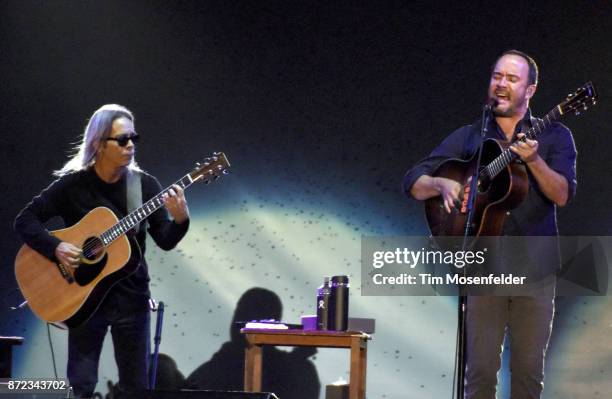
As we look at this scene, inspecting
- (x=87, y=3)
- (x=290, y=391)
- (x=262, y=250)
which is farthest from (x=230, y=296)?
(x=87, y=3)

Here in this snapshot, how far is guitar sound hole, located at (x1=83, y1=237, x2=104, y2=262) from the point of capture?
15.4 ft

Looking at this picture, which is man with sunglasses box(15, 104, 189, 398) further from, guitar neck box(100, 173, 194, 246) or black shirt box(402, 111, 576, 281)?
black shirt box(402, 111, 576, 281)

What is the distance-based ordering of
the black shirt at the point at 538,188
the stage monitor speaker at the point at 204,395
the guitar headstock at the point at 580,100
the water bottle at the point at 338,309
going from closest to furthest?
the stage monitor speaker at the point at 204,395, the guitar headstock at the point at 580,100, the black shirt at the point at 538,188, the water bottle at the point at 338,309

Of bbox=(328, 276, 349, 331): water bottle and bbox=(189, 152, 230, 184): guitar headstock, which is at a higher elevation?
bbox=(189, 152, 230, 184): guitar headstock

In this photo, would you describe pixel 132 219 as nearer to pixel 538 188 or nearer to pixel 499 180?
pixel 499 180

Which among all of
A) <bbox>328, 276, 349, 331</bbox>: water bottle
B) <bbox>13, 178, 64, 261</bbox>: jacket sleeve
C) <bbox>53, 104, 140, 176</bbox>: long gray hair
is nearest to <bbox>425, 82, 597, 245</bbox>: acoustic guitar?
<bbox>328, 276, 349, 331</bbox>: water bottle

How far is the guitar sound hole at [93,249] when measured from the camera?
4.69 meters

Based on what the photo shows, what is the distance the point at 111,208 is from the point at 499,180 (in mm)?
2062

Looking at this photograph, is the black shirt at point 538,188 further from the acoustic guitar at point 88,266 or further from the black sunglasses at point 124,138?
the black sunglasses at point 124,138

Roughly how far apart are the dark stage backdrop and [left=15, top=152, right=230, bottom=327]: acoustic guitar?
1062 mm

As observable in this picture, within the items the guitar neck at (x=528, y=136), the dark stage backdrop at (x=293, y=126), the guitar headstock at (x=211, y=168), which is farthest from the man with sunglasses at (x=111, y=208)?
the guitar neck at (x=528, y=136)

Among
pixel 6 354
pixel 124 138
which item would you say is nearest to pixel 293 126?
pixel 124 138

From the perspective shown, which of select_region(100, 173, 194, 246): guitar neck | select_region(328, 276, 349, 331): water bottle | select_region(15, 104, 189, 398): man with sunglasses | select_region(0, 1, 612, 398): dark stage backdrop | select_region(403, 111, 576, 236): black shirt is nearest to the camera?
select_region(403, 111, 576, 236): black shirt

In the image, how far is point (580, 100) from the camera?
386 centimetres
